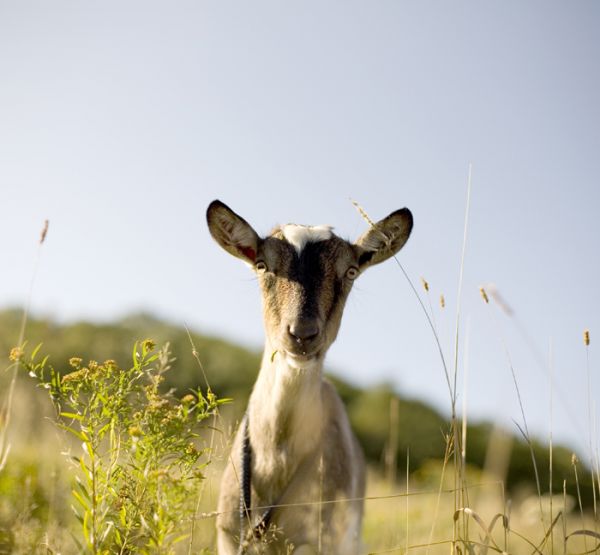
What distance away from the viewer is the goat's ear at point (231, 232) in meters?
4.63

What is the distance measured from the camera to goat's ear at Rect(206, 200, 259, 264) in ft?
15.2

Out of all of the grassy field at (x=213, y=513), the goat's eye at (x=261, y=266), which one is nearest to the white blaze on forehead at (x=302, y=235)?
the goat's eye at (x=261, y=266)

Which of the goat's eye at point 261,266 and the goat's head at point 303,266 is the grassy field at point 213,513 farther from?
the goat's eye at point 261,266

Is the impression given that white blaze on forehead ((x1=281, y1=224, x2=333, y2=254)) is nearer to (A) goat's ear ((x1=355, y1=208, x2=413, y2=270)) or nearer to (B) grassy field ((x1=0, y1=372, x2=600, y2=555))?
(A) goat's ear ((x1=355, y1=208, x2=413, y2=270))

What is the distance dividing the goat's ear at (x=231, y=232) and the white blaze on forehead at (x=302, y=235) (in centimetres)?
26

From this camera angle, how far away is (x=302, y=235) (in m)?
4.71

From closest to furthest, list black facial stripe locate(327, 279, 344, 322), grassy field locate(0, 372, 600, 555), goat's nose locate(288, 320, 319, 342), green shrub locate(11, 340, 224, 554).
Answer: green shrub locate(11, 340, 224, 554)
grassy field locate(0, 372, 600, 555)
goat's nose locate(288, 320, 319, 342)
black facial stripe locate(327, 279, 344, 322)

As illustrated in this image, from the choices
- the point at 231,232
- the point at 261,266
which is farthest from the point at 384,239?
the point at 231,232

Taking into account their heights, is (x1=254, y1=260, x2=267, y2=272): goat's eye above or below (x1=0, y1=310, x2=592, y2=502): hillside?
above

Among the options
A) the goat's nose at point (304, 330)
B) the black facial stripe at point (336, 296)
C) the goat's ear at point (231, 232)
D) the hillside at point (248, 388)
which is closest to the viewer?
the goat's nose at point (304, 330)

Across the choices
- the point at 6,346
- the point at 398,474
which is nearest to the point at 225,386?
the point at 398,474

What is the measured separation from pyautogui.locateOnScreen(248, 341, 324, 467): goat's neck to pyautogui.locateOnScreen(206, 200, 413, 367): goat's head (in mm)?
251

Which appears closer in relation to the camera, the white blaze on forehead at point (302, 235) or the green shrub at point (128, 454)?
the green shrub at point (128, 454)

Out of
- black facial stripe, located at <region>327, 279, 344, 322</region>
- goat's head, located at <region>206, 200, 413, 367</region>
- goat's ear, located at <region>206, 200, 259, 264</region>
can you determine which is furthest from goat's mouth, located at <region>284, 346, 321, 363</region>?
goat's ear, located at <region>206, 200, 259, 264</region>
